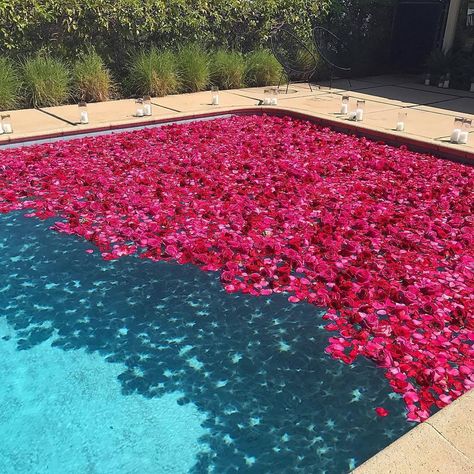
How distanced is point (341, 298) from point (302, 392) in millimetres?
777

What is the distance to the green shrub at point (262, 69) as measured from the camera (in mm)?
9164

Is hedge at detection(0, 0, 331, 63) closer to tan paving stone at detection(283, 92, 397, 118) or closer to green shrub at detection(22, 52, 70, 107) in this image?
green shrub at detection(22, 52, 70, 107)

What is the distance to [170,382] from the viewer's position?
2559mm

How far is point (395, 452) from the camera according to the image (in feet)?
5.61

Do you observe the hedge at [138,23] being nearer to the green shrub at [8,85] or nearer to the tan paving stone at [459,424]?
the green shrub at [8,85]

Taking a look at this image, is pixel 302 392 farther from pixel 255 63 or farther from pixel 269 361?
pixel 255 63

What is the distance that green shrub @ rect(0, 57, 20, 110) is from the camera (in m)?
6.74

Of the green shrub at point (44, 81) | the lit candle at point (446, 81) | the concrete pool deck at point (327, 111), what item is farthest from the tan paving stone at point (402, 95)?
the green shrub at point (44, 81)

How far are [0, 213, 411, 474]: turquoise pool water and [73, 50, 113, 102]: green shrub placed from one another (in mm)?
4835

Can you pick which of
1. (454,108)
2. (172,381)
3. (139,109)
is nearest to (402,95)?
(454,108)

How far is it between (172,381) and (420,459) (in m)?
1.26

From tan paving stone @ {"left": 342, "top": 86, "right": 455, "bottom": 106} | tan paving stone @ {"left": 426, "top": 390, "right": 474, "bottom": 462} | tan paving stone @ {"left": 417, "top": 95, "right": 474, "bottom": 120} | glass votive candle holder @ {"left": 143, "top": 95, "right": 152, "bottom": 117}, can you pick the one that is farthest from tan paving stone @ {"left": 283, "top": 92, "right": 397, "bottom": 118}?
tan paving stone @ {"left": 426, "top": 390, "right": 474, "bottom": 462}

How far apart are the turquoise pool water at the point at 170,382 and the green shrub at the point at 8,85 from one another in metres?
4.12

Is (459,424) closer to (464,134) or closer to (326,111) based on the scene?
(464,134)
